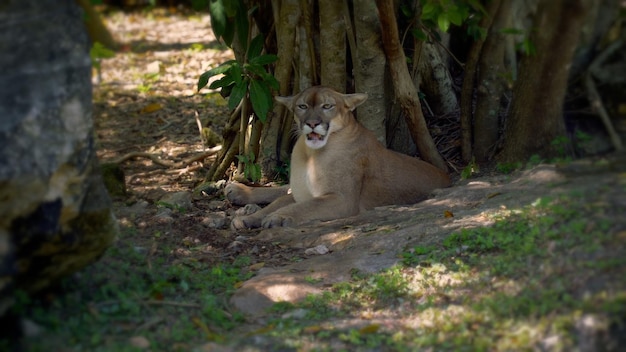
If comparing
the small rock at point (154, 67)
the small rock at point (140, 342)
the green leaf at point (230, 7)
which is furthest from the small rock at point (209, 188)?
the small rock at point (154, 67)

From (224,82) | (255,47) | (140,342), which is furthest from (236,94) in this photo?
(140,342)

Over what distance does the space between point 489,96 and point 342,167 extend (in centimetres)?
178

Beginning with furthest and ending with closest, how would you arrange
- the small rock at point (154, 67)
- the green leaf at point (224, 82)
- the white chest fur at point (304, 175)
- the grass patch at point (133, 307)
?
the small rock at point (154, 67) < the white chest fur at point (304, 175) < the green leaf at point (224, 82) < the grass patch at point (133, 307)

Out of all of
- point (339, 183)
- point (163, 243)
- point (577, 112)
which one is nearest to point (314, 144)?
point (339, 183)

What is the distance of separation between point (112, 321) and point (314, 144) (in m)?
3.79

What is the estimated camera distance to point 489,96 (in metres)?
8.20

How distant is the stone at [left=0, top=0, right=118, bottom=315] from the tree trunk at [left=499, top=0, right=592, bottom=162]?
346cm

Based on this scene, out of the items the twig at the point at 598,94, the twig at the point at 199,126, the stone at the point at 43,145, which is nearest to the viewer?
the stone at the point at 43,145

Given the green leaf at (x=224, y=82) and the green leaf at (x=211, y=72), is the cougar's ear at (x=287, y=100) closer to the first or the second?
the green leaf at (x=224, y=82)

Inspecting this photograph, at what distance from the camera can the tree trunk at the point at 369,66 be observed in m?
7.98

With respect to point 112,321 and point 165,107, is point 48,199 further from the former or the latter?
point 165,107

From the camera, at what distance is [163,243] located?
250 inches

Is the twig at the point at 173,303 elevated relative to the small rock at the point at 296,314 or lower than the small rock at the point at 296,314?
elevated

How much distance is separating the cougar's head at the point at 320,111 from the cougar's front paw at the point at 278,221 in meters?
0.90
